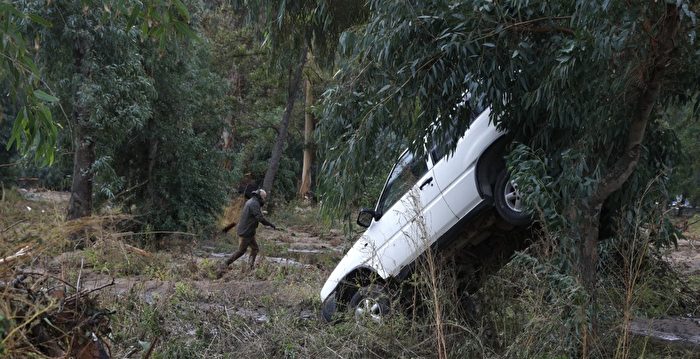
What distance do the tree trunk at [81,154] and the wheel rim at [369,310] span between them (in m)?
10.7

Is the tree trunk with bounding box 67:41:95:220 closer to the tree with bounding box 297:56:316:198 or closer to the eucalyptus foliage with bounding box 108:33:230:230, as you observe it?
the eucalyptus foliage with bounding box 108:33:230:230

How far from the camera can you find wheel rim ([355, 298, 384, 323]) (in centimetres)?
754

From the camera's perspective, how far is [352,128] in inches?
329

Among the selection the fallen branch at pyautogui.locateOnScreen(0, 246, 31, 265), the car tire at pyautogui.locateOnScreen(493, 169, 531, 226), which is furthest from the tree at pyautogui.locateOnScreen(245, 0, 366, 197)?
the fallen branch at pyautogui.locateOnScreen(0, 246, 31, 265)

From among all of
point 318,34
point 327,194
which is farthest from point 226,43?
point 327,194

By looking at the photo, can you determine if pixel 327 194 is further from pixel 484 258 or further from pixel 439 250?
pixel 484 258

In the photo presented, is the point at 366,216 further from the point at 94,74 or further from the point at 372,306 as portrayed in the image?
the point at 94,74

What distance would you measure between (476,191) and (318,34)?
4507mm

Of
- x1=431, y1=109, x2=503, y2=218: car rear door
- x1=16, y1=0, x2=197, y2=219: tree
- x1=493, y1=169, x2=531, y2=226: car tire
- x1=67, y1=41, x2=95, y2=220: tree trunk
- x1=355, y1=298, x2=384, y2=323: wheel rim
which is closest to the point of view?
x1=355, y1=298, x2=384, y2=323: wheel rim

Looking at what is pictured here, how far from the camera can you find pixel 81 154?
18.5 metres

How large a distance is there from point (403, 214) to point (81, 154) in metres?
11.8

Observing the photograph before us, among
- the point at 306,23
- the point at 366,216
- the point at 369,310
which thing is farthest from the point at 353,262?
the point at 306,23

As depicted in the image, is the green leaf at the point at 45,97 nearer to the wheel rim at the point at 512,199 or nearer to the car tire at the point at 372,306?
the car tire at the point at 372,306

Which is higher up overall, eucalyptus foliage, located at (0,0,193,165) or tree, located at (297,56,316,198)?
eucalyptus foliage, located at (0,0,193,165)
